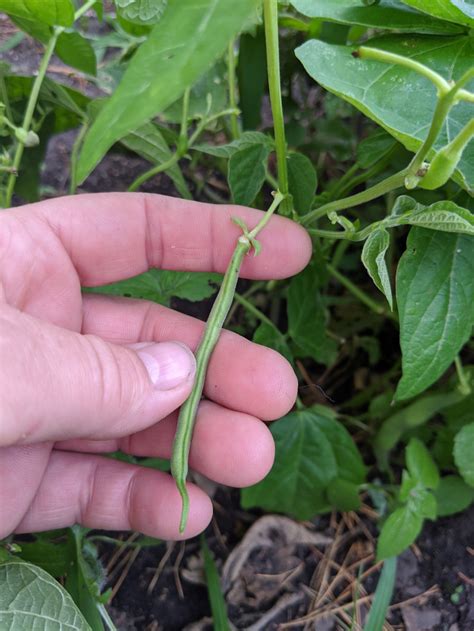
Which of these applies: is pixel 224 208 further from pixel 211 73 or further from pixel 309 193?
pixel 211 73

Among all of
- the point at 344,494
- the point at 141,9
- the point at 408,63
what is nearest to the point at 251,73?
the point at 141,9

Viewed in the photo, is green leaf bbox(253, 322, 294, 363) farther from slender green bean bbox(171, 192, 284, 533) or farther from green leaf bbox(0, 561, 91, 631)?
green leaf bbox(0, 561, 91, 631)

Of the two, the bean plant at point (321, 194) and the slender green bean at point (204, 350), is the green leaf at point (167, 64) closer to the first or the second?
the bean plant at point (321, 194)

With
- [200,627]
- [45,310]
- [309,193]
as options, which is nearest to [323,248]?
[309,193]

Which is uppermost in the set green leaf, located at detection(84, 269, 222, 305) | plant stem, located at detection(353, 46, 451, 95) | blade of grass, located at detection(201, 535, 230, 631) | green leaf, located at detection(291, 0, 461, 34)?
green leaf, located at detection(291, 0, 461, 34)

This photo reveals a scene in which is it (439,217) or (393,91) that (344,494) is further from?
(393,91)

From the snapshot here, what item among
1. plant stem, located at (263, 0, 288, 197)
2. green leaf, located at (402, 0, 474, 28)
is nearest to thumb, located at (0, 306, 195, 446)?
plant stem, located at (263, 0, 288, 197)

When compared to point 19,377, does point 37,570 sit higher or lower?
lower
